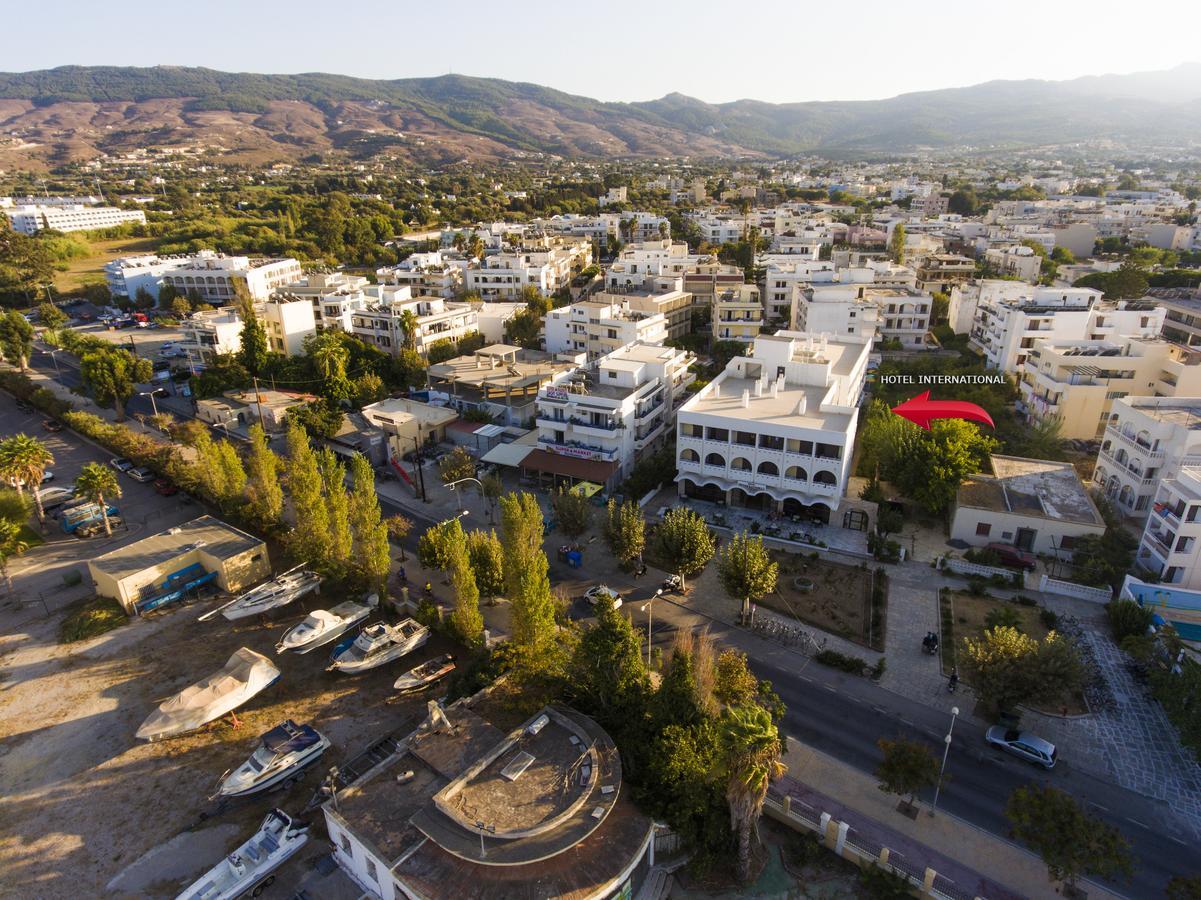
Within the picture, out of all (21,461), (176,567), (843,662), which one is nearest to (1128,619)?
(843,662)

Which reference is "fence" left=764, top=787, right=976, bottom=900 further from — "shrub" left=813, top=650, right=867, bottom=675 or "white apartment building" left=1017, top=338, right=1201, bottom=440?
"white apartment building" left=1017, top=338, right=1201, bottom=440

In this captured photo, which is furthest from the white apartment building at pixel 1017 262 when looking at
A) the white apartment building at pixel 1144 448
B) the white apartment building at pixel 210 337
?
the white apartment building at pixel 210 337

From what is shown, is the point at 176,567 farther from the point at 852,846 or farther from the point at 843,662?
the point at 852,846

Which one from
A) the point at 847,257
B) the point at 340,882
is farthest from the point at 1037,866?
the point at 847,257

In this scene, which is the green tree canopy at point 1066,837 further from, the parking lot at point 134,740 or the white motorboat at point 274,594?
the white motorboat at point 274,594

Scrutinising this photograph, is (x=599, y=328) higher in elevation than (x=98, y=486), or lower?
higher
